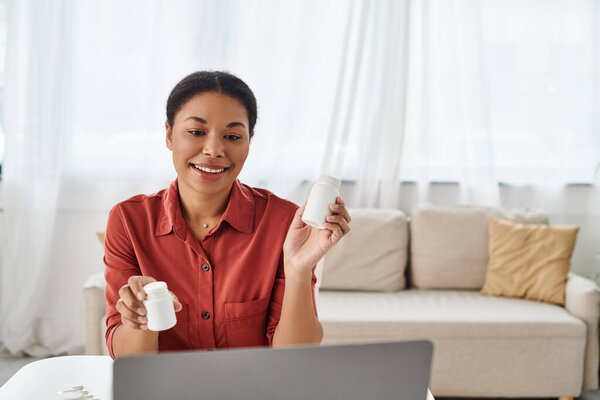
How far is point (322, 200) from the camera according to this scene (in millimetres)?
1121

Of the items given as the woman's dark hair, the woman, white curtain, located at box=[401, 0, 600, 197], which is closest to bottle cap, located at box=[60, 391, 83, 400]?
the woman

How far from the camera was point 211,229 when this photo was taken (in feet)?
4.50

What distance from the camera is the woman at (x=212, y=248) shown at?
1.31 meters

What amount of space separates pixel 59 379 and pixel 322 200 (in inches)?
22.1

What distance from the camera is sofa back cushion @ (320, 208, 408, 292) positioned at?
3146mm

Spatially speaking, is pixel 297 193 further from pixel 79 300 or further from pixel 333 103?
pixel 79 300

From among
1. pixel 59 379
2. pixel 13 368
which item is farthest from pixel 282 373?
pixel 13 368

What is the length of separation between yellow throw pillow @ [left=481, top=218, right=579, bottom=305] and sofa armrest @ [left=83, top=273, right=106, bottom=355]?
70.8 inches

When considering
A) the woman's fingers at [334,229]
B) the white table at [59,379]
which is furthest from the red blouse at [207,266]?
the woman's fingers at [334,229]

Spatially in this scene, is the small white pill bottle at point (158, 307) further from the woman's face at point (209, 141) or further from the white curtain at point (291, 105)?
the white curtain at point (291, 105)

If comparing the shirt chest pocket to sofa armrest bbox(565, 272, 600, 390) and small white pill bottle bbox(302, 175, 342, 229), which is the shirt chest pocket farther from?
sofa armrest bbox(565, 272, 600, 390)

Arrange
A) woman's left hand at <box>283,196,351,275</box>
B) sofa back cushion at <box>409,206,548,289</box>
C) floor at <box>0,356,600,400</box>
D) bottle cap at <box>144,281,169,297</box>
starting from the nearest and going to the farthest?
bottle cap at <box>144,281,169,297</box>, woman's left hand at <box>283,196,351,275</box>, floor at <box>0,356,600,400</box>, sofa back cushion at <box>409,206,548,289</box>

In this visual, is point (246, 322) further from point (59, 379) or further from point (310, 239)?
point (59, 379)

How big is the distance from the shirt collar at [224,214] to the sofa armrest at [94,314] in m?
1.45
